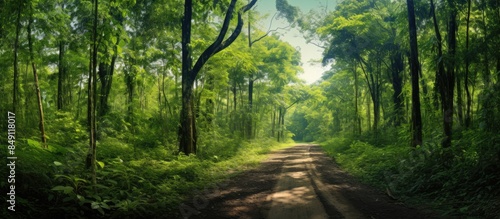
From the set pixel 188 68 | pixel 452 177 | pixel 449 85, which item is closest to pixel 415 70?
pixel 449 85

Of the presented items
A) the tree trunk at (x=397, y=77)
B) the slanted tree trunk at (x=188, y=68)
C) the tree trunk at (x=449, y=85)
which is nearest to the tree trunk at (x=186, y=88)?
the slanted tree trunk at (x=188, y=68)

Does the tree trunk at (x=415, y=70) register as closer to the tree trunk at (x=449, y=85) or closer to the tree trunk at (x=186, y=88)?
the tree trunk at (x=449, y=85)

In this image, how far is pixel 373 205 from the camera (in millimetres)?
6918

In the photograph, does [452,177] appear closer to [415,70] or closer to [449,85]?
[449,85]

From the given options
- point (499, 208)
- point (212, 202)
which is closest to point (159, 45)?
point (212, 202)

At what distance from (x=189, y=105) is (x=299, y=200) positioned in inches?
295

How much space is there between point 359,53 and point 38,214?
20806 mm

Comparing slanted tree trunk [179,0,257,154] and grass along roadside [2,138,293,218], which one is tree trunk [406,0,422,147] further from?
grass along roadside [2,138,293,218]

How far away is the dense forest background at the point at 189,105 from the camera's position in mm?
6352

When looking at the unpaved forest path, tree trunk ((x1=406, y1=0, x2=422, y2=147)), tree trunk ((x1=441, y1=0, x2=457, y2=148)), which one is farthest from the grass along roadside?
tree trunk ((x1=441, y1=0, x2=457, y2=148))

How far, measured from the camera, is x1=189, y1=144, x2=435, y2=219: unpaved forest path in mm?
6180

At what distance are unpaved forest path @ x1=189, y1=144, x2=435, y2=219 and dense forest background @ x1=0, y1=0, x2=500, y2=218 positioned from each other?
79 cm

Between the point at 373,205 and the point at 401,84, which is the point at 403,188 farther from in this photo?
the point at 401,84

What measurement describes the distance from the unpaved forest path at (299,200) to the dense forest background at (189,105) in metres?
0.79
